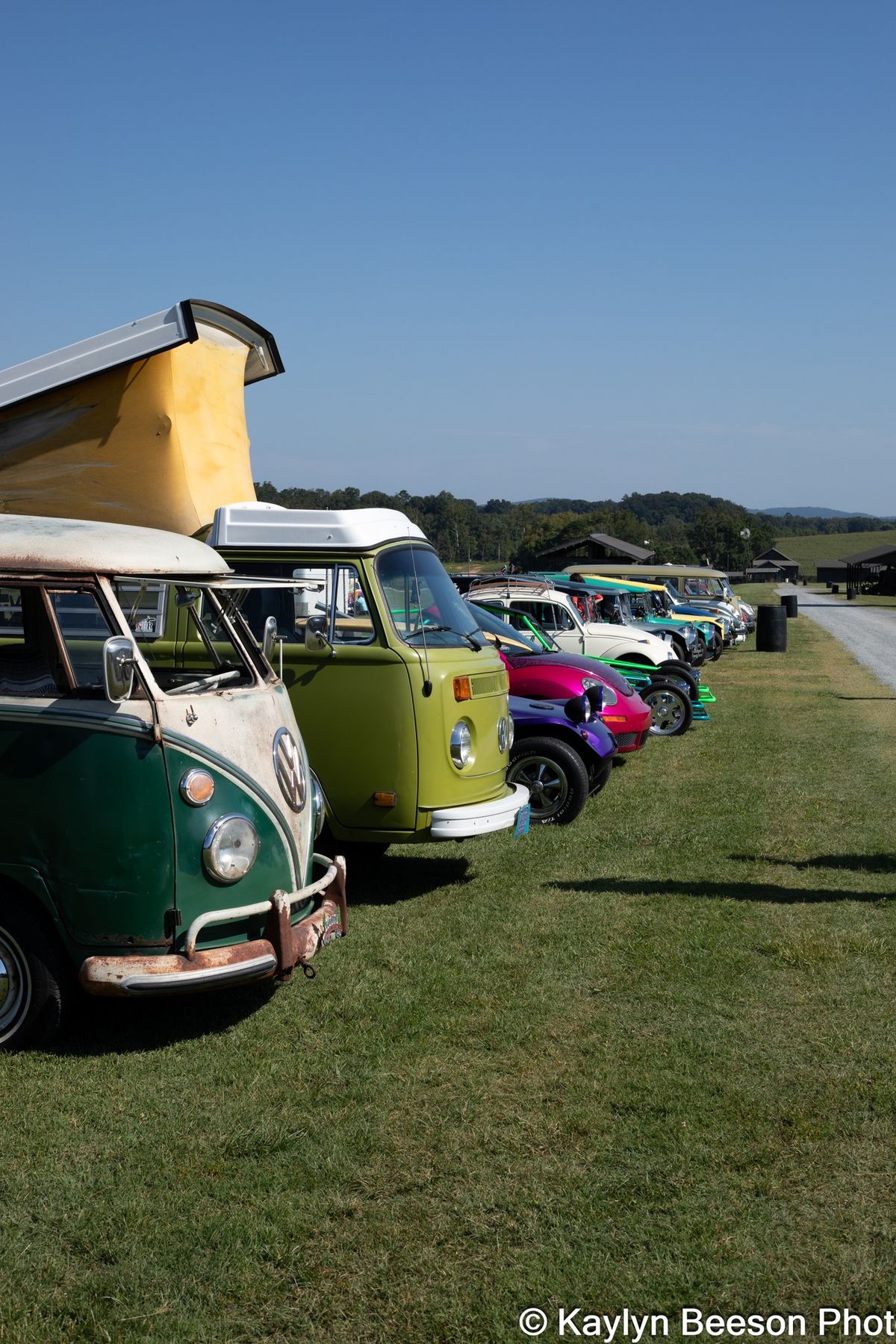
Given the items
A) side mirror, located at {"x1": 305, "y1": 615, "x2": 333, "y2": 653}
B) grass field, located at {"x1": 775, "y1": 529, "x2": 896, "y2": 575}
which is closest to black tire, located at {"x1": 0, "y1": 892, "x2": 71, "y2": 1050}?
side mirror, located at {"x1": 305, "y1": 615, "x2": 333, "y2": 653}

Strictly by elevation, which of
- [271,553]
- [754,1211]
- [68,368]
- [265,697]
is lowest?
[754,1211]

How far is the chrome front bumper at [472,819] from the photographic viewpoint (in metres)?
7.48

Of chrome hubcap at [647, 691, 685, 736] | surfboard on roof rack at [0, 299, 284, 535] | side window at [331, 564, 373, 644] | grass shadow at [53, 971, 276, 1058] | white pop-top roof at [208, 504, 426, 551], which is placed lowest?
grass shadow at [53, 971, 276, 1058]

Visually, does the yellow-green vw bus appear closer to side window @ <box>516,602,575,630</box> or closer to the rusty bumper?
the rusty bumper

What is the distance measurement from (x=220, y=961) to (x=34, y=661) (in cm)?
158

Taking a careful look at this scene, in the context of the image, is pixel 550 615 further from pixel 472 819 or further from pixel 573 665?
pixel 472 819

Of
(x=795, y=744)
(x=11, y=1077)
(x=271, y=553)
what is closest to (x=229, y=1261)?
(x=11, y=1077)

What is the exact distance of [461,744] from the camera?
772 cm

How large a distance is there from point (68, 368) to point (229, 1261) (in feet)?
17.7

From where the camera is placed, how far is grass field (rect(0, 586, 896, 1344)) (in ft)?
11.9

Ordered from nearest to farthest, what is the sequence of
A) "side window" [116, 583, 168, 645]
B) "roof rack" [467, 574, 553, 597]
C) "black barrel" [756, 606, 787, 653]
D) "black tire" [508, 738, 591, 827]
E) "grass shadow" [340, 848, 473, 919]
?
"side window" [116, 583, 168, 645] → "grass shadow" [340, 848, 473, 919] → "black tire" [508, 738, 591, 827] → "roof rack" [467, 574, 553, 597] → "black barrel" [756, 606, 787, 653]

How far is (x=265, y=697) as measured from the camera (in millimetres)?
5762

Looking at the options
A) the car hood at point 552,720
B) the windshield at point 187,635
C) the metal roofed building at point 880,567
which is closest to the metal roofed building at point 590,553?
the metal roofed building at point 880,567

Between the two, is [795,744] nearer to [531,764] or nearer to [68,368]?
[531,764]
